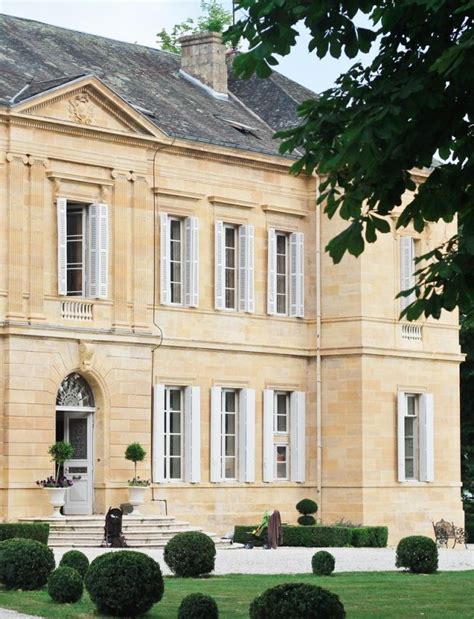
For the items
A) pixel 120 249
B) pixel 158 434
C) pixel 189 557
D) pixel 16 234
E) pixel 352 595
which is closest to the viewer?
pixel 352 595

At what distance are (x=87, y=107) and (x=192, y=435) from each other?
26.0 ft

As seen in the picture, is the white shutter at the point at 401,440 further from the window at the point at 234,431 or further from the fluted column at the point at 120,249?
the fluted column at the point at 120,249

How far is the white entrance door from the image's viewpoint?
38062 millimetres

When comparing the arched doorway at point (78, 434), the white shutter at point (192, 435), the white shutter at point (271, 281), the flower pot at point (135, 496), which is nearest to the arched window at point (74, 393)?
the arched doorway at point (78, 434)

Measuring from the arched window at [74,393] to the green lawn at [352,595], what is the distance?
9759 mm

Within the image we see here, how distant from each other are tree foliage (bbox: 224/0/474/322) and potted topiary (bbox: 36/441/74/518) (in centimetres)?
2071

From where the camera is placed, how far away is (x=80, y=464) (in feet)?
126

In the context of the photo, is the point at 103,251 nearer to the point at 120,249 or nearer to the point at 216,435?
the point at 120,249

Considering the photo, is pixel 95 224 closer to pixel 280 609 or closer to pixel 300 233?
pixel 300 233

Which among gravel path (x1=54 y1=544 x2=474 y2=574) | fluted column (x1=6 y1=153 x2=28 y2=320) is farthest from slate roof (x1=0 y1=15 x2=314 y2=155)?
gravel path (x1=54 y1=544 x2=474 y2=574)

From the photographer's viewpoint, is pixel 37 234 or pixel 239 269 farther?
pixel 239 269

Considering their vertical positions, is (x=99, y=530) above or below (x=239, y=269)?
below

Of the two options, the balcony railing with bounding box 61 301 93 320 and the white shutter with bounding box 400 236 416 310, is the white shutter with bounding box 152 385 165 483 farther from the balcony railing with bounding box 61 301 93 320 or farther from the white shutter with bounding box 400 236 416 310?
the white shutter with bounding box 400 236 416 310

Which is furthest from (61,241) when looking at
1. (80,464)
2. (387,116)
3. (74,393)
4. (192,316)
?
(387,116)
